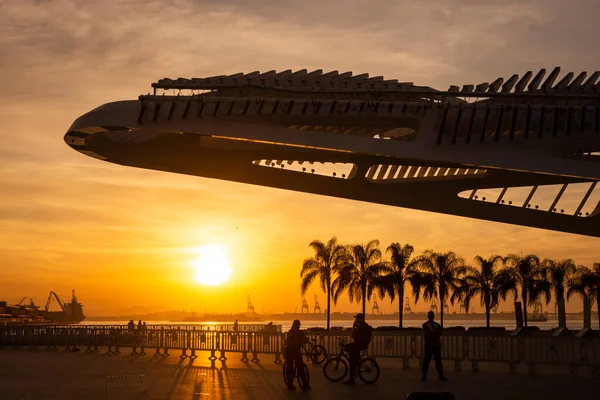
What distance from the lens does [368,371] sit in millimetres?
22406

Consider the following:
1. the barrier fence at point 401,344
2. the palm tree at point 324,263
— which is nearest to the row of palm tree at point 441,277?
the palm tree at point 324,263

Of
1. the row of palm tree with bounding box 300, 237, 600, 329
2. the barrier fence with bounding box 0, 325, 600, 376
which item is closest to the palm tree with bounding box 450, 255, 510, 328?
the row of palm tree with bounding box 300, 237, 600, 329

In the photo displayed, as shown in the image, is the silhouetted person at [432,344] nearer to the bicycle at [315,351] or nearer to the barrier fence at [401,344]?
the barrier fence at [401,344]

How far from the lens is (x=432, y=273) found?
72.3 m

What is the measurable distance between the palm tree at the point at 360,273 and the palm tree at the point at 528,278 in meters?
13.0

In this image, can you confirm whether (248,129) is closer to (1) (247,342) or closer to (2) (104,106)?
(2) (104,106)

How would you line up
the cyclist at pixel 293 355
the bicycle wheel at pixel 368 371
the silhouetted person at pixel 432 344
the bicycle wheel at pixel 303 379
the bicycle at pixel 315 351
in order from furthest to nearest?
the bicycle at pixel 315 351, the silhouetted person at pixel 432 344, the bicycle wheel at pixel 368 371, the cyclist at pixel 293 355, the bicycle wheel at pixel 303 379

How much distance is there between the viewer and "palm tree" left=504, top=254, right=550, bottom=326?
74.4m

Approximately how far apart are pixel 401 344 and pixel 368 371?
6.29 m

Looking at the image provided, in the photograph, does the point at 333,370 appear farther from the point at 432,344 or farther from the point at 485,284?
the point at 485,284

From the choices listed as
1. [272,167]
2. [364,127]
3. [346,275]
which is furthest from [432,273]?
[364,127]

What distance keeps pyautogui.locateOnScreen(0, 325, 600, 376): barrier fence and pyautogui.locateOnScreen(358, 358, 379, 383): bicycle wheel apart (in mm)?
5498

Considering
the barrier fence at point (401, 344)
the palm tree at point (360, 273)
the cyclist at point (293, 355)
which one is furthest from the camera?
the palm tree at point (360, 273)

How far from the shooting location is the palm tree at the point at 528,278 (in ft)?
244
